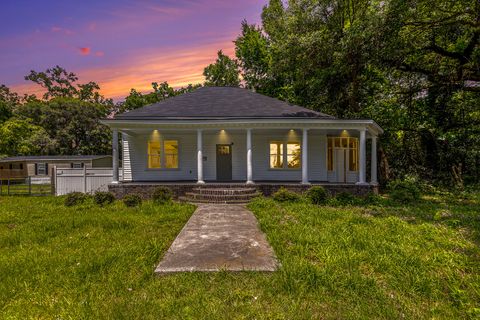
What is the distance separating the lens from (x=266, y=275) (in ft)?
13.5

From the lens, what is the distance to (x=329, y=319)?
308cm

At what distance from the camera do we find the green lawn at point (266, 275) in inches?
129

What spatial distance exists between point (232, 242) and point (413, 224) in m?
5.44

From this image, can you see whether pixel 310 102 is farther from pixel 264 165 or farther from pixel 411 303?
pixel 411 303

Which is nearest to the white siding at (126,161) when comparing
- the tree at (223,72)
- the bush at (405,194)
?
the bush at (405,194)

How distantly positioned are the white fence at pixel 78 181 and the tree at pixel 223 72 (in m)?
19.1

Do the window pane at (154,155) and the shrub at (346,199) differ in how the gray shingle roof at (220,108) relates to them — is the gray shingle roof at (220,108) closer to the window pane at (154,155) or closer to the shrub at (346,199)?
the window pane at (154,155)

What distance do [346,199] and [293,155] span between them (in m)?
4.02

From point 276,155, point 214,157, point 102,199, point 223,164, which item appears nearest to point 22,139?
point 102,199

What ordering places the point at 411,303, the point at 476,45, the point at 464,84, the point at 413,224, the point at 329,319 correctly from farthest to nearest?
the point at 464,84, the point at 476,45, the point at 413,224, the point at 411,303, the point at 329,319

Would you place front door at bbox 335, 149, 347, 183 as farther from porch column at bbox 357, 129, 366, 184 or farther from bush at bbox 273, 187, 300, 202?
bush at bbox 273, 187, 300, 202

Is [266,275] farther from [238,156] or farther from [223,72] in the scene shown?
[223,72]

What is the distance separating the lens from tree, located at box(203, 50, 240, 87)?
2902cm

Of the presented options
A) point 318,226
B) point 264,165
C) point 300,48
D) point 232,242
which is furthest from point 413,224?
point 300,48
